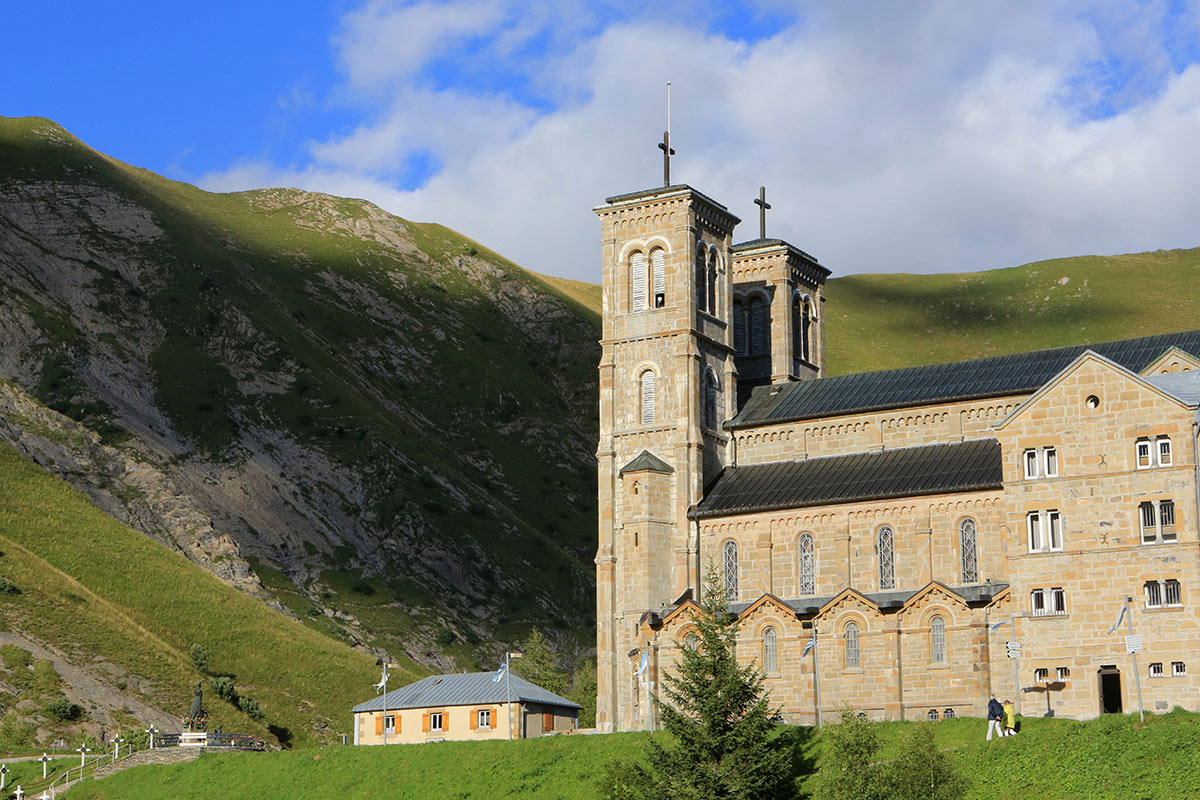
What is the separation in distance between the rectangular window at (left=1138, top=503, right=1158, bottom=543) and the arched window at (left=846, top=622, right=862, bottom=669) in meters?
13.1

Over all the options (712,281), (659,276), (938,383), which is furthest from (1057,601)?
(712,281)

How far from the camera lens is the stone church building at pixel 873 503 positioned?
56188 mm

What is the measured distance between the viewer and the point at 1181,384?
59812 mm

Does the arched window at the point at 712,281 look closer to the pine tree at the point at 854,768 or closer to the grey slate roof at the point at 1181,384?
the grey slate roof at the point at 1181,384

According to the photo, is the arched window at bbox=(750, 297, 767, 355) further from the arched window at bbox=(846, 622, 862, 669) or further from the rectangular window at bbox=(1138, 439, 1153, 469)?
the rectangular window at bbox=(1138, 439, 1153, 469)

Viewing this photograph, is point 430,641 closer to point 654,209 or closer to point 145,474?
point 145,474

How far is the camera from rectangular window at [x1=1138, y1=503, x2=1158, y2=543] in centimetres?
5597

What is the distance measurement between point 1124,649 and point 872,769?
1557 centimetres

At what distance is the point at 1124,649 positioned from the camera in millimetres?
55375

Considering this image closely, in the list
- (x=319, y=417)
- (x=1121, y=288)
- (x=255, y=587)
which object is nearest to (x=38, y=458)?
(x=255, y=587)

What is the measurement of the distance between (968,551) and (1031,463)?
7.03 m

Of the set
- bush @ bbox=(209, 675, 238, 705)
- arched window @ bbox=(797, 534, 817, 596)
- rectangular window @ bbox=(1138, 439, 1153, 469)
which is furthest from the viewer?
bush @ bbox=(209, 675, 238, 705)

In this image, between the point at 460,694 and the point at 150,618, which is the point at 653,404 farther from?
the point at 150,618

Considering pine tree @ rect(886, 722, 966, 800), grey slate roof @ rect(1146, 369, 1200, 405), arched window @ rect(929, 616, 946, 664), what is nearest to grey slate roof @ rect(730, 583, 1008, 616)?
arched window @ rect(929, 616, 946, 664)
